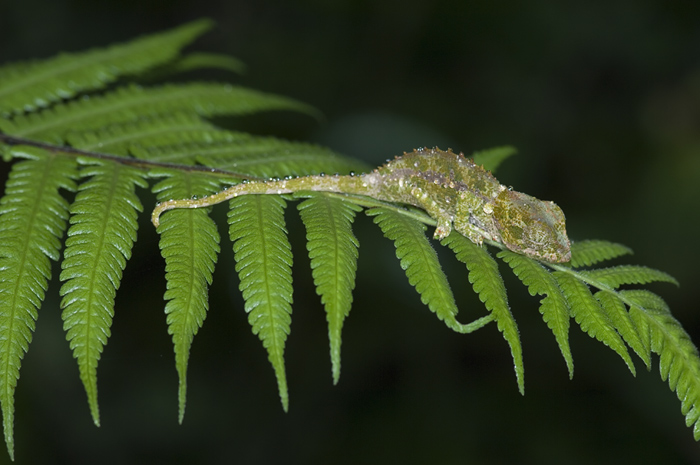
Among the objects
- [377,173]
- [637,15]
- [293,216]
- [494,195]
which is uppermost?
[637,15]

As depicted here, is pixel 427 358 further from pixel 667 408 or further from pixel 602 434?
pixel 667 408

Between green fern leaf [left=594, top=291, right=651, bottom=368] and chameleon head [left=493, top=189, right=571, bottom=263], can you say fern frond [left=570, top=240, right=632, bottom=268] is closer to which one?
chameleon head [left=493, top=189, right=571, bottom=263]

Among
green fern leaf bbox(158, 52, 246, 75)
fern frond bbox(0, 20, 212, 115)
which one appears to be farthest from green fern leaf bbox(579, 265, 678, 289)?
fern frond bbox(0, 20, 212, 115)

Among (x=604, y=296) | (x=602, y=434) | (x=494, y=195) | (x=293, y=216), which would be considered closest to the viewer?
(x=604, y=296)

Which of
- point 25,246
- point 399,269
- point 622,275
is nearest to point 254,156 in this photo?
point 25,246

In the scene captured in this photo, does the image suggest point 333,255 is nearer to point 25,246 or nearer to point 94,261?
point 94,261

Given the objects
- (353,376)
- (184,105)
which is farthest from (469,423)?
(184,105)

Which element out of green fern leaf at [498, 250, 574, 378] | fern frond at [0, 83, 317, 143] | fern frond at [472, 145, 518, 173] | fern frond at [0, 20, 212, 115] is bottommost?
green fern leaf at [498, 250, 574, 378]
